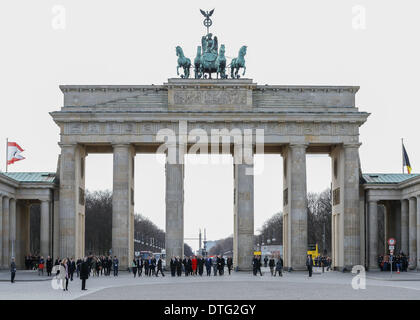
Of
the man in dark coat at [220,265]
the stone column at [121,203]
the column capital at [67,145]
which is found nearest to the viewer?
the man in dark coat at [220,265]

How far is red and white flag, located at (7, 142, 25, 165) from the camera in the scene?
237 ft

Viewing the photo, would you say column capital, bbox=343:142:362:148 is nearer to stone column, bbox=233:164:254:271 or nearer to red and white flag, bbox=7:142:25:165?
stone column, bbox=233:164:254:271

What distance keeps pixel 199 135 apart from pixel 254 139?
4.69m

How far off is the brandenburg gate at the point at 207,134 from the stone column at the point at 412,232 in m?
4.13

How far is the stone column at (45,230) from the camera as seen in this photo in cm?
6776

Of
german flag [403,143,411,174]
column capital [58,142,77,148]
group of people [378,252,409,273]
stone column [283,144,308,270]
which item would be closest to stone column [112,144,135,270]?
column capital [58,142,77,148]

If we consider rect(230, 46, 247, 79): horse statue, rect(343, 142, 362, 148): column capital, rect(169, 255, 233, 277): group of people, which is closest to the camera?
rect(169, 255, 233, 277): group of people

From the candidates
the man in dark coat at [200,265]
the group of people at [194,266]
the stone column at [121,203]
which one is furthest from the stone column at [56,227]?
the man in dark coat at [200,265]

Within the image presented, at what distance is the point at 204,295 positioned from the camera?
34906mm

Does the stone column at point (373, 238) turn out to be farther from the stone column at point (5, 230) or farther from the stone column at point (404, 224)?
the stone column at point (5, 230)

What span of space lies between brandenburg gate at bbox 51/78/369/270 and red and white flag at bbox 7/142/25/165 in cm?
688

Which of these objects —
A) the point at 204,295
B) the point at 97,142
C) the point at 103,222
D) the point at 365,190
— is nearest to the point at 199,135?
the point at 97,142

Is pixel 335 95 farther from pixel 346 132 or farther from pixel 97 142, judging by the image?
pixel 97 142

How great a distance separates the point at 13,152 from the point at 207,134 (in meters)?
18.6
